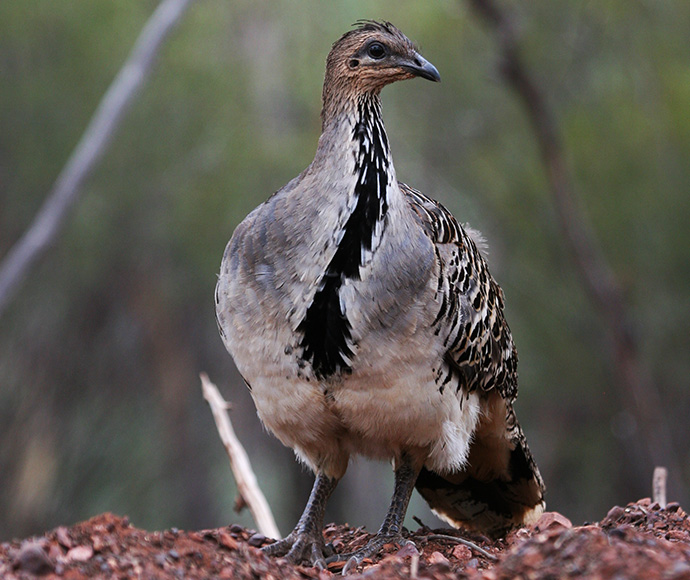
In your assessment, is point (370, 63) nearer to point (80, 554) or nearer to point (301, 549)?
point (301, 549)

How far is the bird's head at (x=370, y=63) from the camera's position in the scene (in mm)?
4348

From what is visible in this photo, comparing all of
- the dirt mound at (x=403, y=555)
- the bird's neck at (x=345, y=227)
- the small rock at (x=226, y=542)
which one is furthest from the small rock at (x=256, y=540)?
the bird's neck at (x=345, y=227)

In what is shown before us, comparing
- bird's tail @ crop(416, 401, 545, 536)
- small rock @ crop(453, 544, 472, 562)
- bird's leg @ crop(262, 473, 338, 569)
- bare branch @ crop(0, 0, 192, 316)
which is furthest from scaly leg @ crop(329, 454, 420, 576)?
bare branch @ crop(0, 0, 192, 316)

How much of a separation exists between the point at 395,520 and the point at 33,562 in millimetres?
1823

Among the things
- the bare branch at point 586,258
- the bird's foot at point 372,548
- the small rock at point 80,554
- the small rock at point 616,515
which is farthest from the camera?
the bare branch at point 586,258

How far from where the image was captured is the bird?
405cm

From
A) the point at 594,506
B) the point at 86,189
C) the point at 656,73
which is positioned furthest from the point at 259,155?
the point at 594,506

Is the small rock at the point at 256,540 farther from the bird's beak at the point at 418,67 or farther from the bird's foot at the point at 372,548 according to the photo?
the bird's beak at the point at 418,67

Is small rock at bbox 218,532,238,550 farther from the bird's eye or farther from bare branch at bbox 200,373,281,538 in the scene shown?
the bird's eye

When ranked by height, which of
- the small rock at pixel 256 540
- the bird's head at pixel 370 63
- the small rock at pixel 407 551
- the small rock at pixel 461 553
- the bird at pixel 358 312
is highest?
the bird's head at pixel 370 63

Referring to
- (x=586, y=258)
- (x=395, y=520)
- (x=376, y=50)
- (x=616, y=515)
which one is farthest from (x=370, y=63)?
(x=586, y=258)

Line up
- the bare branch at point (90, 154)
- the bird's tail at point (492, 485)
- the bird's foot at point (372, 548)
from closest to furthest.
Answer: the bird's foot at point (372, 548) → the bird's tail at point (492, 485) → the bare branch at point (90, 154)

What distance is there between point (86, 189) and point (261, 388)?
801 centimetres

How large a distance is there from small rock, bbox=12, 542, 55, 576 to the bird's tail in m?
2.34
